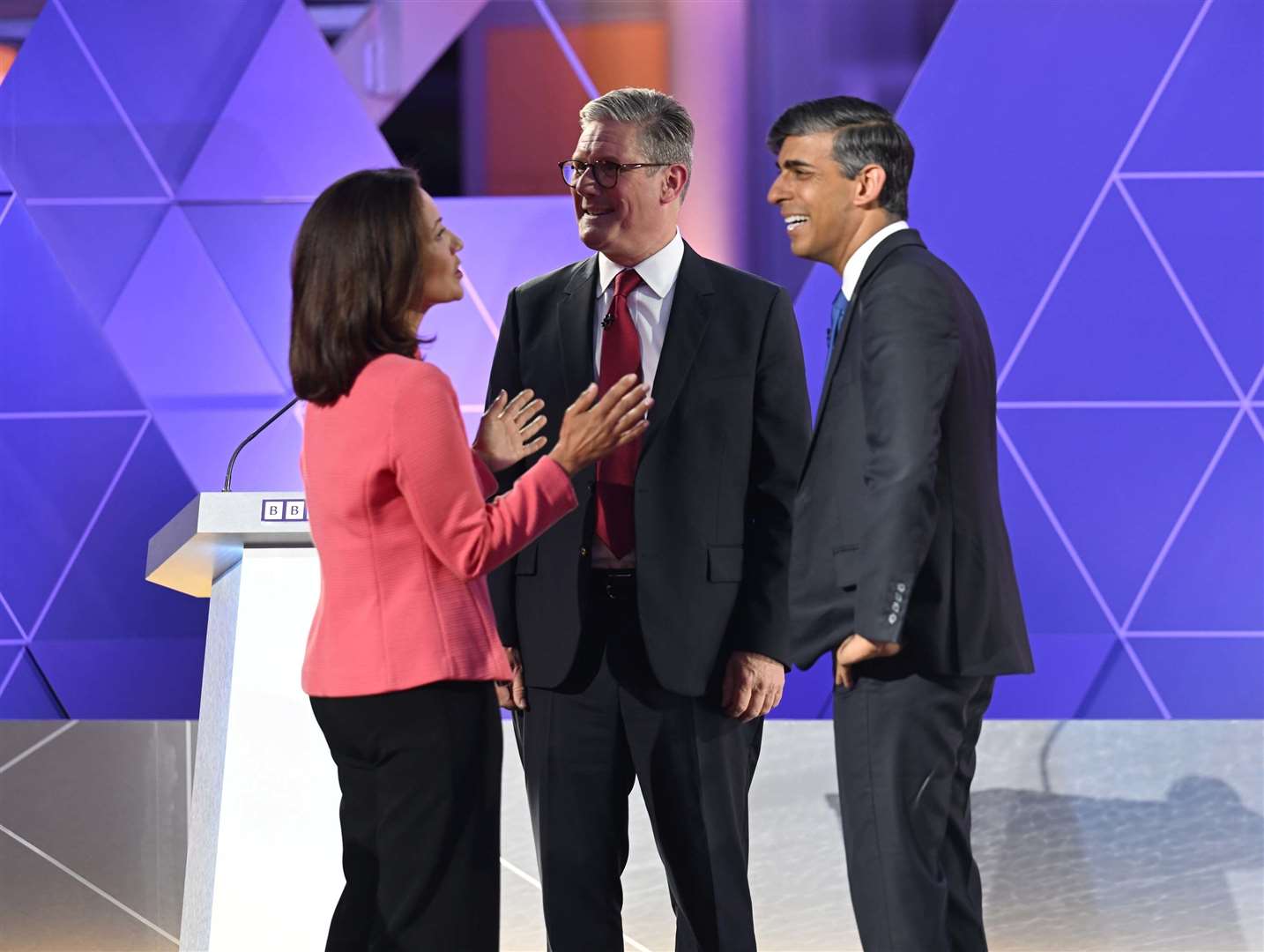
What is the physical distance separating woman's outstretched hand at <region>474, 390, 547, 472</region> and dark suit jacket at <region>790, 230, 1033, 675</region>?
0.43 meters

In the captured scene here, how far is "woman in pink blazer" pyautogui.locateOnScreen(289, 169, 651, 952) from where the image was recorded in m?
1.64

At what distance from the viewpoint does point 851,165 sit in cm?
215

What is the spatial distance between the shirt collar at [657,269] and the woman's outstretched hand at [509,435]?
0.39 m

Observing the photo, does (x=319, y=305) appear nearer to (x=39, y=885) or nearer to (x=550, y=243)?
(x=550, y=243)

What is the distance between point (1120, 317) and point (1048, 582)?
2.50 feet

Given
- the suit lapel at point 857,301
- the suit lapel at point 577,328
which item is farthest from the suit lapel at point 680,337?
the suit lapel at point 857,301

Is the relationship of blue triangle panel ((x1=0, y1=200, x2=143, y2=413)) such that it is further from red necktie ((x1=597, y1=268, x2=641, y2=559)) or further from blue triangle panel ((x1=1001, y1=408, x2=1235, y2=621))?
blue triangle panel ((x1=1001, y1=408, x2=1235, y2=621))

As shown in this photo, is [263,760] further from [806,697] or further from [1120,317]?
[1120,317]

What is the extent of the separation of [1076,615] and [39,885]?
9.45 ft

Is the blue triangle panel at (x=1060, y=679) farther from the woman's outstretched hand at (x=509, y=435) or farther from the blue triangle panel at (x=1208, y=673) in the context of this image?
the woman's outstretched hand at (x=509, y=435)

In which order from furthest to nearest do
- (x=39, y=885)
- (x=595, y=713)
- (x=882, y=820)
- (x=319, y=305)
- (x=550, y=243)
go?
(x=550, y=243) < (x=39, y=885) < (x=595, y=713) < (x=882, y=820) < (x=319, y=305)

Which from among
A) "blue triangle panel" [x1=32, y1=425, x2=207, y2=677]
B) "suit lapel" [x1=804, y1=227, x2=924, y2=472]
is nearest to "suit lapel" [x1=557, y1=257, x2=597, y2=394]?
"suit lapel" [x1=804, y1=227, x2=924, y2=472]

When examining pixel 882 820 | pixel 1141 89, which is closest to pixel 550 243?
pixel 1141 89

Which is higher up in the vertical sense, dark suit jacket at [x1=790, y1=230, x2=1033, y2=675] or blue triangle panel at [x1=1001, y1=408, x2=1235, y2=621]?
blue triangle panel at [x1=1001, y1=408, x2=1235, y2=621]
